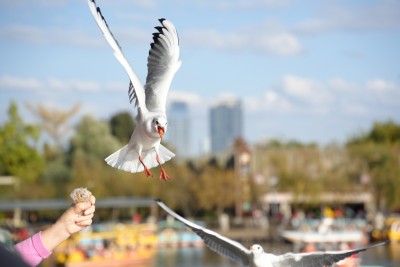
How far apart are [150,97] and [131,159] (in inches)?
10.5

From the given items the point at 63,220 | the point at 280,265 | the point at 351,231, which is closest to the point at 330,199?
the point at 351,231

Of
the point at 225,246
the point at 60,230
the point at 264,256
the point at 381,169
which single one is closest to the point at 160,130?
the point at 60,230

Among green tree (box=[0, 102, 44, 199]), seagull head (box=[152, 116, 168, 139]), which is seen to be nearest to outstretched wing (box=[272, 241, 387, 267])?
seagull head (box=[152, 116, 168, 139])

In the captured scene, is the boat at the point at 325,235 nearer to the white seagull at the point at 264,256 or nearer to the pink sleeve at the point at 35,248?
the white seagull at the point at 264,256

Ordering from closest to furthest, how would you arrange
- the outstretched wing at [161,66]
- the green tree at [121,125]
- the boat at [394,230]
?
1. the outstretched wing at [161,66]
2. the boat at [394,230]
3. the green tree at [121,125]

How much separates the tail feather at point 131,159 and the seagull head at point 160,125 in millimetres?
168

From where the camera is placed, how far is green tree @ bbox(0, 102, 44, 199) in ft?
140

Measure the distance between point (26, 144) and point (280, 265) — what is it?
37.6 metres

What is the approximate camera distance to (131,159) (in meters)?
3.89

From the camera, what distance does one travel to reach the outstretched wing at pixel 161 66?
388 centimetres

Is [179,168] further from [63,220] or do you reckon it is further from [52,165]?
[63,220]

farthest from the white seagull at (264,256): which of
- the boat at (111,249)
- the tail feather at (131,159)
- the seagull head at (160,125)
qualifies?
the boat at (111,249)

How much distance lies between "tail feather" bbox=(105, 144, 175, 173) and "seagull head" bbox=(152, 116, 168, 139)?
17 cm

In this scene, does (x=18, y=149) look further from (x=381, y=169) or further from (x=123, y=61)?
(x=123, y=61)
